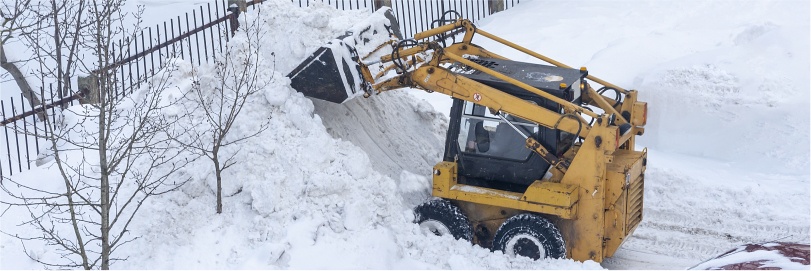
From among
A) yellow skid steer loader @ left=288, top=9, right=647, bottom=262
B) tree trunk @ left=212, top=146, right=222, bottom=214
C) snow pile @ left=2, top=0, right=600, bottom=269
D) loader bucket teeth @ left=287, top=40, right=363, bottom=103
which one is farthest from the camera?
loader bucket teeth @ left=287, top=40, right=363, bottom=103

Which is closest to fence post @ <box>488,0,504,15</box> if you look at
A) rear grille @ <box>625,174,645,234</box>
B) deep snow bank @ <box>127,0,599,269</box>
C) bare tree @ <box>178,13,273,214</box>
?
deep snow bank @ <box>127,0,599,269</box>

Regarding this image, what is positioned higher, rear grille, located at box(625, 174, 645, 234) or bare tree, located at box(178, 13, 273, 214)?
bare tree, located at box(178, 13, 273, 214)

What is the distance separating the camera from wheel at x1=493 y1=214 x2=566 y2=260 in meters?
10.1

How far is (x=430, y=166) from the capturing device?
480 inches

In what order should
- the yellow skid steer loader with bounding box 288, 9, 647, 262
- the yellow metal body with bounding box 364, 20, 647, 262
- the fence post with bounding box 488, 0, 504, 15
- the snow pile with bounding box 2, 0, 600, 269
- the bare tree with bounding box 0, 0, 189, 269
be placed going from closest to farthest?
the bare tree with bounding box 0, 0, 189, 269 → the snow pile with bounding box 2, 0, 600, 269 → the yellow metal body with bounding box 364, 20, 647, 262 → the yellow skid steer loader with bounding box 288, 9, 647, 262 → the fence post with bounding box 488, 0, 504, 15

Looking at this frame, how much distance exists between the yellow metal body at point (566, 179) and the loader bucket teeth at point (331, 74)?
31cm

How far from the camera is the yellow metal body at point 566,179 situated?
9.82 meters

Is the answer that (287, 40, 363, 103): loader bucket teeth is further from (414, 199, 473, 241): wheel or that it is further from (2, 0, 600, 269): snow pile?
(414, 199, 473, 241): wheel

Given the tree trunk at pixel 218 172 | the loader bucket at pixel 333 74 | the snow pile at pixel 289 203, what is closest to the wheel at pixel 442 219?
the snow pile at pixel 289 203

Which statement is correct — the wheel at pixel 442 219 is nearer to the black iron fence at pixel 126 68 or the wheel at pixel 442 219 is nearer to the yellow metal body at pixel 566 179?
the yellow metal body at pixel 566 179

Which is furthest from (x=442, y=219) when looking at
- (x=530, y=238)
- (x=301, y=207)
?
(x=301, y=207)

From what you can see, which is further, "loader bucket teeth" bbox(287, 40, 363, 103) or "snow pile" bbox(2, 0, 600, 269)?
"loader bucket teeth" bbox(287, 40, 363, 103)

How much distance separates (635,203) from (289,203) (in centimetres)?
348

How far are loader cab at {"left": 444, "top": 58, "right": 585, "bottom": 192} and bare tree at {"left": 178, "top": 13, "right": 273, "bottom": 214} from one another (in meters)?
2.00
